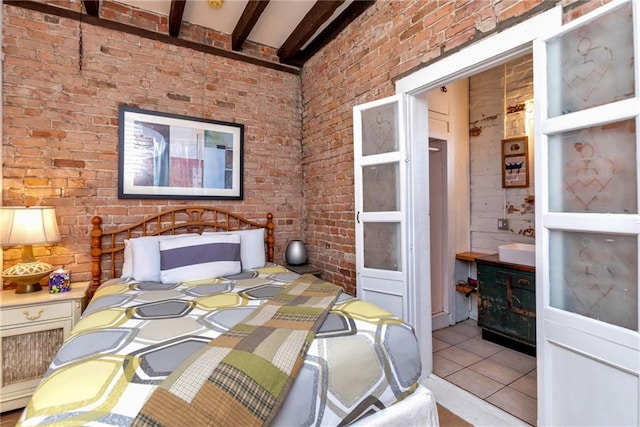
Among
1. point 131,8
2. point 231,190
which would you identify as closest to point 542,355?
point 231,190

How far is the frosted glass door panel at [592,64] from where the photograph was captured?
128 centimetres

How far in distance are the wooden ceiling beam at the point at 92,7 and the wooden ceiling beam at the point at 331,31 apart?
6.11 feet

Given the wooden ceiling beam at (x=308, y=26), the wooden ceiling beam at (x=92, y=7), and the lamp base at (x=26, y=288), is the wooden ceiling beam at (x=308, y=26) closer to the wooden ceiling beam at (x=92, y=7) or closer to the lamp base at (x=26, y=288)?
the wooden ceiling beam at (x=92, y=7)

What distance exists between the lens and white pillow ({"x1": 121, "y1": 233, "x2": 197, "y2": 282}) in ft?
7.83

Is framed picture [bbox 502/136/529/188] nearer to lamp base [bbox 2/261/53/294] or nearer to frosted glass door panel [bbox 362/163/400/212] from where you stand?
frosted glass door panel [bbox 362/163/400/212]

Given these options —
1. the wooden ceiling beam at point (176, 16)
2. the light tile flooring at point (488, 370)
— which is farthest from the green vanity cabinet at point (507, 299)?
the wooden ceiling beam at point (176, 16)

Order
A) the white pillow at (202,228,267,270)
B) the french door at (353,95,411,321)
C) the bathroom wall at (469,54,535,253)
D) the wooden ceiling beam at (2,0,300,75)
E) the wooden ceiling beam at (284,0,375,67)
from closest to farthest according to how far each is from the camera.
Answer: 1. the french door at (353,95,411,321)
2. the wooden ceiling beam at (2,0,300,75)
3. the wooden ceiling beam at (284,0,375,67)
4. the white pillow at (202,228,267,270)
5. the bathroom wall at (469,54,535,253)

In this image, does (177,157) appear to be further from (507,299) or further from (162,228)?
(507,299)

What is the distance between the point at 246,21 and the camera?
2836 millimetres

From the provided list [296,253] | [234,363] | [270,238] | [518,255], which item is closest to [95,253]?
[270,238]

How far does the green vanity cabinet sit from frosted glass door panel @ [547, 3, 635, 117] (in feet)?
5.55

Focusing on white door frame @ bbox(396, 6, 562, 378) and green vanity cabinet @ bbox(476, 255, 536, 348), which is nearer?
white door frame @ bbox(396, 6, 562, 378)

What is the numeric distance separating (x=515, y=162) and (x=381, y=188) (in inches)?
69.3

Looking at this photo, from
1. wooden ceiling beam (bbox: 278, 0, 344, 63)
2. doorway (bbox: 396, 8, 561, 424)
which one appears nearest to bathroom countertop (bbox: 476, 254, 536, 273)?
doorway (bbox: 396, 8, 561, 424)
